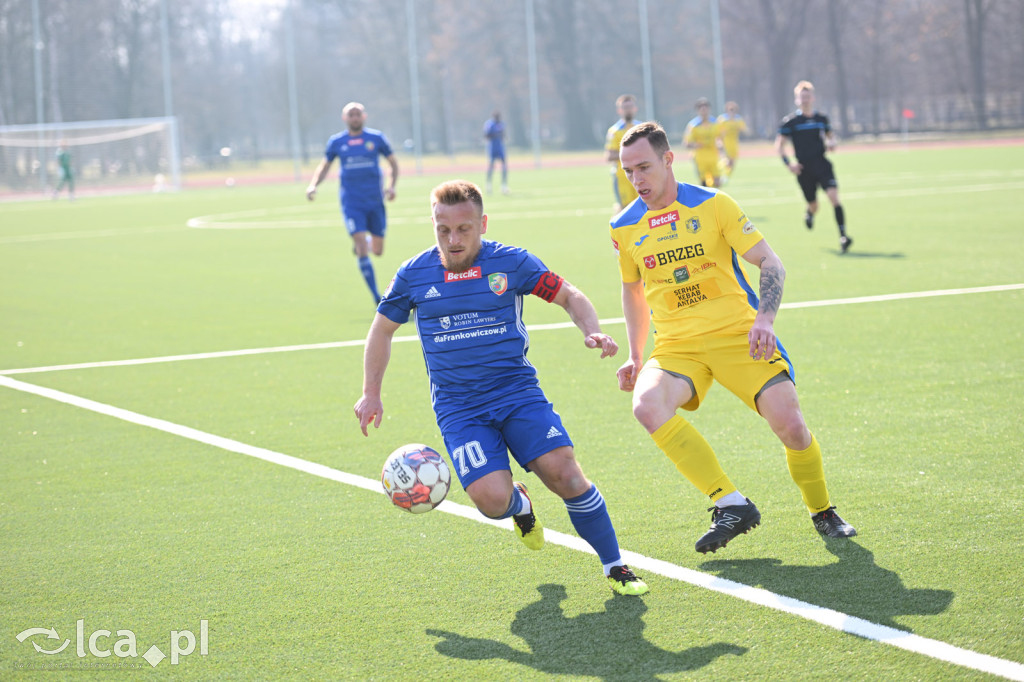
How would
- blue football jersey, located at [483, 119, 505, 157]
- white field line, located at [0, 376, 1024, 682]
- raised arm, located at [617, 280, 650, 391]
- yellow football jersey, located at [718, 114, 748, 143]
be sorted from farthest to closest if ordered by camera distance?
blue football jersey, located at [483, 119, 505, 157] → yellow football jersey, located at [718, 114, 748, 143] → raised arm, located at [617, 280, 650, 391] → white field line, located at [0, 376, 1024, 682]

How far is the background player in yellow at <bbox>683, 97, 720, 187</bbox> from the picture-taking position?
24422mm

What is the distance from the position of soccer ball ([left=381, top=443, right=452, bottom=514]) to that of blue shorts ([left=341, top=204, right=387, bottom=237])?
9.07 m

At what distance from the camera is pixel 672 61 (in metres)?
62.6

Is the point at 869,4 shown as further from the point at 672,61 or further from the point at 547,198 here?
the point at 547,198

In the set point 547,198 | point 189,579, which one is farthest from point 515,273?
point 547,198

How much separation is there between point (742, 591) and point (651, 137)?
6.95ft

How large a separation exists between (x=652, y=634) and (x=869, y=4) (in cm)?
8078

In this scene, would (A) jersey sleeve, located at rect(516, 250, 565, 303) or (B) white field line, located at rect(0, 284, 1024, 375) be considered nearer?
(A) jersey sleeve, located at rect(516, 250, 565, 303)

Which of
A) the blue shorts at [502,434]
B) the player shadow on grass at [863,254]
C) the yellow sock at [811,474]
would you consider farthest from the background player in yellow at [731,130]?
the blue shorts at [502,434]

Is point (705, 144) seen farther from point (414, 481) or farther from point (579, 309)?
point (414, 481)

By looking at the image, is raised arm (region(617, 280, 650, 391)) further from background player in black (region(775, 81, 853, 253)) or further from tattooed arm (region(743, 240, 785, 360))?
background player in black (region(775, 81, 853, 253))

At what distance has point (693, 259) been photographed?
529cm

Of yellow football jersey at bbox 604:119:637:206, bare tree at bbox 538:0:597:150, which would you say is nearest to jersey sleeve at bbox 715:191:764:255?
yellow football jersey at bbox 604:119:637:206

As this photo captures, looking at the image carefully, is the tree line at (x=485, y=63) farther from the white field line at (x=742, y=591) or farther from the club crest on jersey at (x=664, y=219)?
the club crest on jersey at (x=664, y=219)
